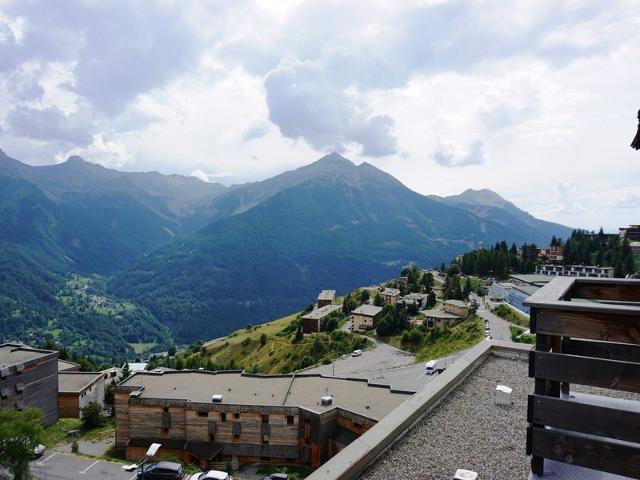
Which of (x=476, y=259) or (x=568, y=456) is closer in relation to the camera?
(x=568, y=456)

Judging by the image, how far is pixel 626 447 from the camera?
4090 millimetres

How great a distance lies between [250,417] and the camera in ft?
113

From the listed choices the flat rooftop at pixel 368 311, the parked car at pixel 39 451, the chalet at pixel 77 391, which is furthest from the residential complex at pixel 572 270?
the parked car at pixel 39 451

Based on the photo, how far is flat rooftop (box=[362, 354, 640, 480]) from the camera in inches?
259

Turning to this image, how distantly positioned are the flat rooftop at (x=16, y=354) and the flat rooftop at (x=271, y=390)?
45.6ft

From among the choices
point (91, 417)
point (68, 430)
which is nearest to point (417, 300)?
point (91, 417)

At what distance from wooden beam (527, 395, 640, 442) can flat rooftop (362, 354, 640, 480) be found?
2.81 feet

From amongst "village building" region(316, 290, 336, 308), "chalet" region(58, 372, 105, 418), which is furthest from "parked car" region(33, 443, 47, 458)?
"village building" region(316, 290, 336, 308)

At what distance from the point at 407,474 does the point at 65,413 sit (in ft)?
201

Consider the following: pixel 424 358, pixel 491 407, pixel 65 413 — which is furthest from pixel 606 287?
pixel 65 413

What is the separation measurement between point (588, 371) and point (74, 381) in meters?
67.8

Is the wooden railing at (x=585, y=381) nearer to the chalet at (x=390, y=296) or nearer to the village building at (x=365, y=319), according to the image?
the village building at (x=365, y=319)

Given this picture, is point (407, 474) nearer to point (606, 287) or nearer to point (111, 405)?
point (606, 287)

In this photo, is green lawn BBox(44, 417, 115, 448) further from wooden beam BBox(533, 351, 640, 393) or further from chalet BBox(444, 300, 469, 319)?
chalet BBox(444, 300, 469, 319)
